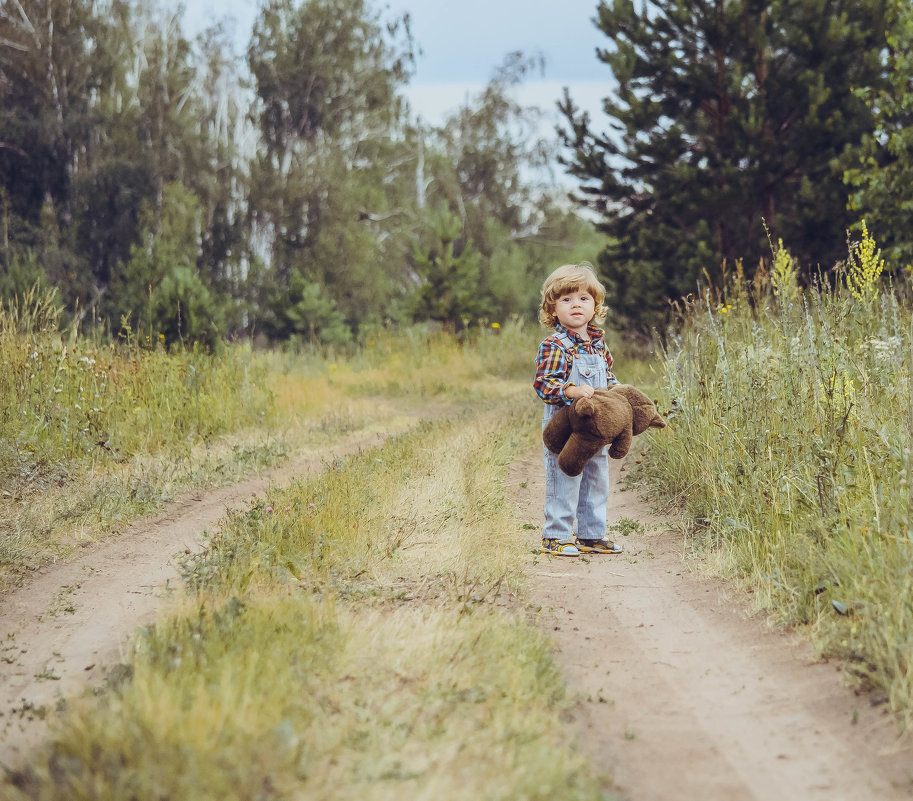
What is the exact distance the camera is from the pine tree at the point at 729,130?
541 inches

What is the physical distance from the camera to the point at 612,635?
4.20 m

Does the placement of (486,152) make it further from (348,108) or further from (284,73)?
(284,73)

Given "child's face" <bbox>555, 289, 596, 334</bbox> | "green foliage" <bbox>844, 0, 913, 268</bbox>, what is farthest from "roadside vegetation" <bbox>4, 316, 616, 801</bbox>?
"green foliage" <bbox>844, 0, 913, 268</bbox>

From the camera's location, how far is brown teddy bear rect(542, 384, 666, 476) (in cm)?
516

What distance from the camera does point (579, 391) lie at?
519 centimetres

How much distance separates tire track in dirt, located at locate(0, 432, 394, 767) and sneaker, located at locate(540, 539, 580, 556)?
2047 millimetres

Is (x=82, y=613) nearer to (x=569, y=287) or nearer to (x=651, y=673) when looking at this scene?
(x=651, y=673)

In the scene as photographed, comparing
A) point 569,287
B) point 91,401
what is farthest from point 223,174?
point 569,287

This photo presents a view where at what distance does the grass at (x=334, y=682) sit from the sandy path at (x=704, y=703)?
0.20 metres

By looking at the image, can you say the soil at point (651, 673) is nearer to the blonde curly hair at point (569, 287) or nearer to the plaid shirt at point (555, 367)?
the plaid shirt at point (555, 367)

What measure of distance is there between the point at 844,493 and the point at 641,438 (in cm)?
419

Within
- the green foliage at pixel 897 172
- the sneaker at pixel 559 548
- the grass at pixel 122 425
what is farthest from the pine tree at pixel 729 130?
the sneaker at pixel 559 548

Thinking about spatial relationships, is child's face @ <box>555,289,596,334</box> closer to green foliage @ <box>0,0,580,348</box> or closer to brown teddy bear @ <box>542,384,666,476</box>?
brown teddy bear @ <box>542,384,666,476</box>

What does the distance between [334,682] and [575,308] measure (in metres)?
2.73
